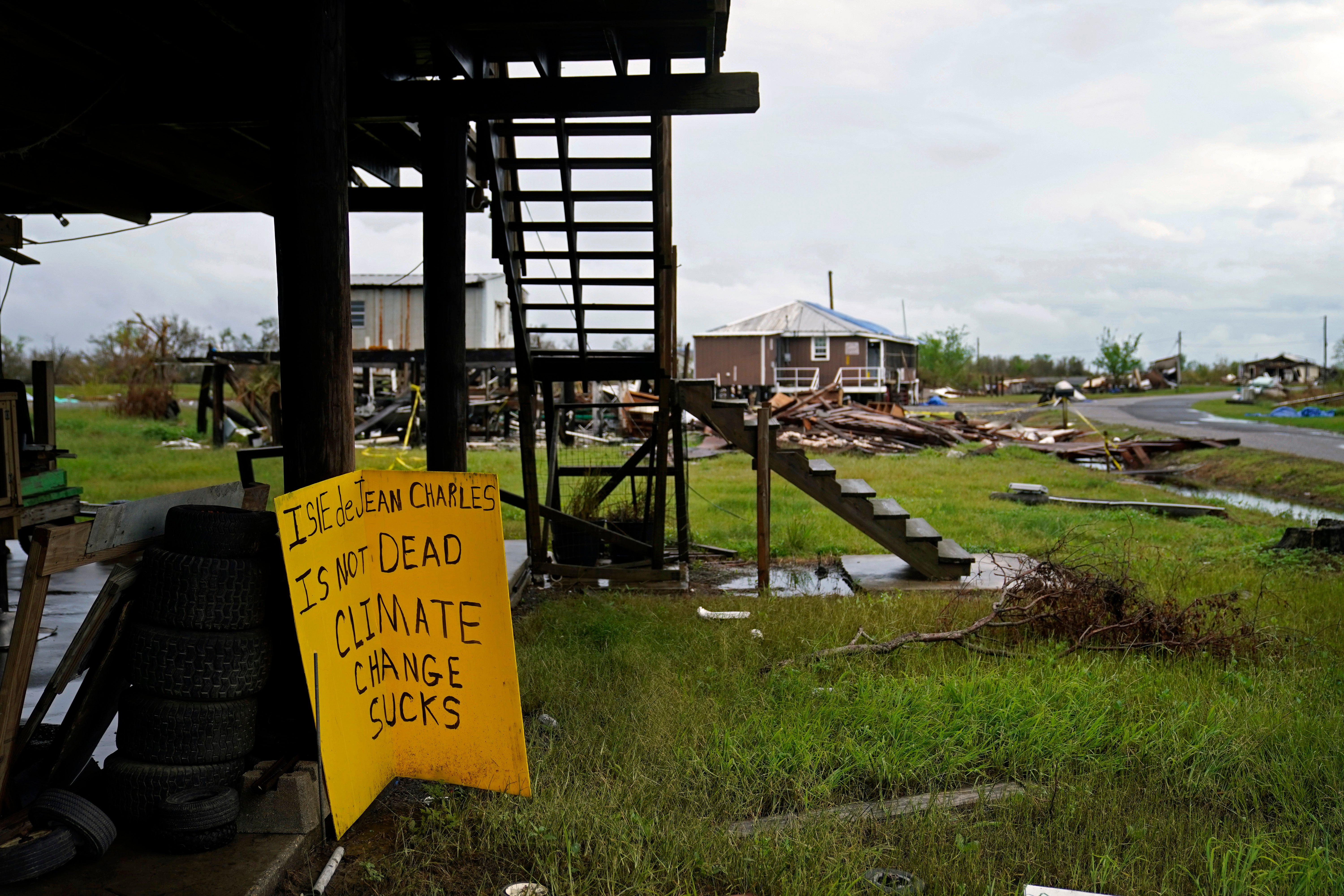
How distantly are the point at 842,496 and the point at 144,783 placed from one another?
20.9 feet

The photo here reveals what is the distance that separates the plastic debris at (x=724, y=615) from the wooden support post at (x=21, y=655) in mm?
4632

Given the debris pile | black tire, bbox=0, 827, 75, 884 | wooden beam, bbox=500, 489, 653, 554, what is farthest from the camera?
the debris pile

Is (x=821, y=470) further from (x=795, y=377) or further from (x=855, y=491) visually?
(x=795, y=377)

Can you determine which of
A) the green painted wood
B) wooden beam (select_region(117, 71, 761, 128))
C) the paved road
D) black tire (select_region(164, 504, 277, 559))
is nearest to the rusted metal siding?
the paved road

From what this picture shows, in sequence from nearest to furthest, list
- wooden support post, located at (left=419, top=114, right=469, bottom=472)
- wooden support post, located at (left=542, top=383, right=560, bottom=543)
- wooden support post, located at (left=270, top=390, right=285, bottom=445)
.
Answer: wooden support post, located at (left=419, top=114, right=469, bottom=472), wooden support post, located at (left=542, top=383, right=560, bottom=543), wooden support post, located at (left=270, top=390, right=285, bottom=445)

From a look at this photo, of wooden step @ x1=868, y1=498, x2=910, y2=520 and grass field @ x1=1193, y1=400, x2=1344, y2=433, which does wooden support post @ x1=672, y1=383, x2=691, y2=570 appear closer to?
wooden step @ x1=868, y1=498, x2=910, y2=520

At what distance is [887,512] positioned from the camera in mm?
8555

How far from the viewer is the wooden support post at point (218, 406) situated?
74.2ft

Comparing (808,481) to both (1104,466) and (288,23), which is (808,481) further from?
(1104,466)

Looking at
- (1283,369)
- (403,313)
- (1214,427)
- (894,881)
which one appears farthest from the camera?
(1283,369)

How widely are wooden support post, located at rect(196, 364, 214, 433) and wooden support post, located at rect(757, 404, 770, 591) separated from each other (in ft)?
65.2

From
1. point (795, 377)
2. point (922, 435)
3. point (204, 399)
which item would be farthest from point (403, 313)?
point (795, 377)

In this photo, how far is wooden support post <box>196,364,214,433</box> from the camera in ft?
78.5

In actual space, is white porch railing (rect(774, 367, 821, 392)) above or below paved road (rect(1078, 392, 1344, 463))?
above
